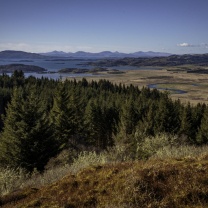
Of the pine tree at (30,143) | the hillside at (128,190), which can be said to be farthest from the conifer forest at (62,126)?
the hillside at (128,190)

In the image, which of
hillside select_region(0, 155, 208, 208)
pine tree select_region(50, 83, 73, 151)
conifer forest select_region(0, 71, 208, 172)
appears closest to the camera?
hillside select_region(0, 155, 208, 208)

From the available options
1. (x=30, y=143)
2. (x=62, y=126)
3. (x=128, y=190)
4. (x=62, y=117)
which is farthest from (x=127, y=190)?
(x=62, y=117)

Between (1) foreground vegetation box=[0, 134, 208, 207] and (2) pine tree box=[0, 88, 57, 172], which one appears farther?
(2) pine tree box=[0, 88, 57, 172]

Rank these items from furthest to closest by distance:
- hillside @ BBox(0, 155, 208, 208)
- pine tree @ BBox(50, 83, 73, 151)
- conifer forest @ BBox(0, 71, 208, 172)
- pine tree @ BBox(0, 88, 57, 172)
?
pine tree @ BBox(50, 83, 73, 151)
conifer forest @ BBox(0, 71, 208, 172)
pine tree @ BBox(0, 88, 57, 172)
hillside @ BBox(0, 155, 208, 208)

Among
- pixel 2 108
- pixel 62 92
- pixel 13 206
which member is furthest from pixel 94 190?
pixel 2 108

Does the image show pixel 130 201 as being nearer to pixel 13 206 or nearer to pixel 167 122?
pixel 13 206

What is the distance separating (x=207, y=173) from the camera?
6934mm

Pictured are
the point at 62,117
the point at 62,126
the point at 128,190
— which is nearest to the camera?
the point at 128,190

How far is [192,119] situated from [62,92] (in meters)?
29.3

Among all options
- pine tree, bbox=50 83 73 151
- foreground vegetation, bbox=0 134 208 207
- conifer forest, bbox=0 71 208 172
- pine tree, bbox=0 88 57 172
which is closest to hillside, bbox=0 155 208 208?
foreground vegetation, bbox=0 134 208 207

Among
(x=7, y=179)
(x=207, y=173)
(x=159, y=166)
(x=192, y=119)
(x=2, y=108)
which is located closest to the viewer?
(x=207, y=173)

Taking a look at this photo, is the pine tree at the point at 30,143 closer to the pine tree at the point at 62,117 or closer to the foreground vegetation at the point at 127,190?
the pine tree at the point at 62,117

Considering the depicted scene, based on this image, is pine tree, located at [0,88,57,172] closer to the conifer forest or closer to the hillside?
the conifer forest

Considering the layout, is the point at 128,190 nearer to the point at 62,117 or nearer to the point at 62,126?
the point at 62,126
